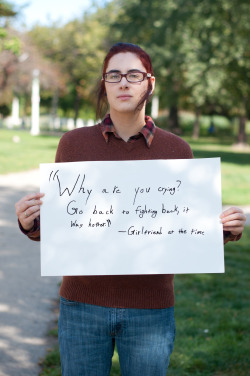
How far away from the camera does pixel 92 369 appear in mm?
1990

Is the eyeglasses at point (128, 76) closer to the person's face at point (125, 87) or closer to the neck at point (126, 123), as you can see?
the person's face at point (125, 87)

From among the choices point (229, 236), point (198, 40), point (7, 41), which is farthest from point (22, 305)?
point (198, 40)

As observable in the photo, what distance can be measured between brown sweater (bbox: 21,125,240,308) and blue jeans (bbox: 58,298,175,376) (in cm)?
4

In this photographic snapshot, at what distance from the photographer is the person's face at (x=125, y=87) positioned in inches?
78.1

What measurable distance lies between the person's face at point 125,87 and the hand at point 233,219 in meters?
0.52

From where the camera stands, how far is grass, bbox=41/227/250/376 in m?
3.76

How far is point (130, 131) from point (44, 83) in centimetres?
4222

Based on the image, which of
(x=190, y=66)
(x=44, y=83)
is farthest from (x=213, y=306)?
(x=44, y=83)

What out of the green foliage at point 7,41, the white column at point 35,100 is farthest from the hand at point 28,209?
the white column at point 35,100

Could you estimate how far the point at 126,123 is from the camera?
2037mm

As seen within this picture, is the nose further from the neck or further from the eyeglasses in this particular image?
the neck

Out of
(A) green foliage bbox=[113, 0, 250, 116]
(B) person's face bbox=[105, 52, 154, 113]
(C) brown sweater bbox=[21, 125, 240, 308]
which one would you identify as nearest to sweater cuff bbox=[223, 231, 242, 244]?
(C) brown sweater bbox=[21, 125, 240, 308]

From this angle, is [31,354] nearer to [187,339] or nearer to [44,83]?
[187,339]

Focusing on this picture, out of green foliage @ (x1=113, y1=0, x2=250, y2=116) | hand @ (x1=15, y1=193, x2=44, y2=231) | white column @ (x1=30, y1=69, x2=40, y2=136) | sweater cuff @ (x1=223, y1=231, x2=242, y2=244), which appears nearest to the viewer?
hand @ (x1=15, y1=193, x2=44, y2=231)
